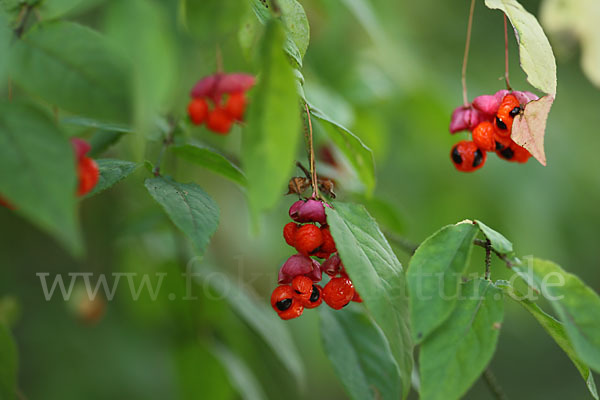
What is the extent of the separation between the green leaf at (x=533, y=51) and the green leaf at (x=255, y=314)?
96cm

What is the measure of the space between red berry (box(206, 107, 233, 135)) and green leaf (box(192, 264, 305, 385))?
0.49 m

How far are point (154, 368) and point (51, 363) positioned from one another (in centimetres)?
39

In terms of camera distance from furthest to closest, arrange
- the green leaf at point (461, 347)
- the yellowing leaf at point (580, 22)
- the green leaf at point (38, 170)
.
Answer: the yellowing leaf at point (580, 22) → the green leaf at point (461, 347) → the green leaf at point (38, 170)

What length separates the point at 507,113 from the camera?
1.01 meters

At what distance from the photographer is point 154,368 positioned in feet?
7.98

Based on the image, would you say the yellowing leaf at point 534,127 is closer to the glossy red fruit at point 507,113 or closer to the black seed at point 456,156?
the glossy red fruit at point 507,113

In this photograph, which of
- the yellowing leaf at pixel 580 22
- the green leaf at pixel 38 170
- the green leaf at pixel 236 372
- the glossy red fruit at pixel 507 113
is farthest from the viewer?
the green leaf at pixel 236 372

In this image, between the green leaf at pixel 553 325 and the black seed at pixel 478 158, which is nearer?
the green leaf at pixel 553 325

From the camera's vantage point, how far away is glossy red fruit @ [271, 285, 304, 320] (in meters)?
0.97

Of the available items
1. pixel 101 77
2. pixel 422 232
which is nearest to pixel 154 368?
pixel 422 232

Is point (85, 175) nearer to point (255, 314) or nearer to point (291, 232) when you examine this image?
point (291, 232)

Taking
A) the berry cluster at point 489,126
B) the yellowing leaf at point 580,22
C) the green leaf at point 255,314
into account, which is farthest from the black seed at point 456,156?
the green leaf at point 255,314

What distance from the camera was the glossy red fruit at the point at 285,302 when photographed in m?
0.97

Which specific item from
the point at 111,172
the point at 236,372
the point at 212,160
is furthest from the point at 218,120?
the point at 236,372
